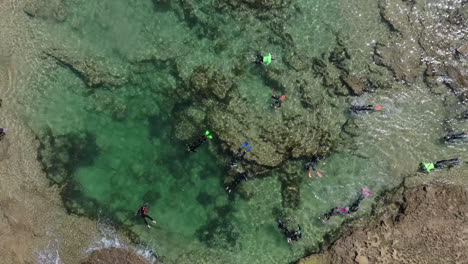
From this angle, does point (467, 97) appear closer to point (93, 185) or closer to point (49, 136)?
point (93, 185)

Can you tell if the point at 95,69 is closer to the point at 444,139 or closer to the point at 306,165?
the point at 306,165

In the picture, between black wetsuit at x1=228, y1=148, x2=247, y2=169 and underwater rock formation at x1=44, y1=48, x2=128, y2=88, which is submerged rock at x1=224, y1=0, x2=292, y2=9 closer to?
underwater rock formation at x1=44, y1=48, x2=128, y2=88

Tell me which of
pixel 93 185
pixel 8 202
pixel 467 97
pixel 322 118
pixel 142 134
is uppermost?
pixel 467 97

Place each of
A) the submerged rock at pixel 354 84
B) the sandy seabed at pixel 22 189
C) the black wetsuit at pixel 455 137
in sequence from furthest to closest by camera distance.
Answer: the submerged rock at pixel 354 84, the sandy seabed at pixel 22 189, the black wetsuit at pixel 455 137

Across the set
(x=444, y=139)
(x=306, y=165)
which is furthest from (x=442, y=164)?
(x=306, y=165)

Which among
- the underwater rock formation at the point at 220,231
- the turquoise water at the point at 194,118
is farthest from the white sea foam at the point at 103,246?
the underwater rock formation at the point at 220,231

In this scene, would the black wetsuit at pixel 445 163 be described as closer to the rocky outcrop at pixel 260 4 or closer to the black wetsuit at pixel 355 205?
the black wetsuit at pixel 355 205

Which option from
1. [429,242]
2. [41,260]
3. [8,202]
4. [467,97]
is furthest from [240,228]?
[467,97]
